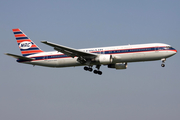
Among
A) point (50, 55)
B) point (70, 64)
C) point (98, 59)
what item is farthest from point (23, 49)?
point (98, 59)

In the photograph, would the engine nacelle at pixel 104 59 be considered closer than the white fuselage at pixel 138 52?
Yes

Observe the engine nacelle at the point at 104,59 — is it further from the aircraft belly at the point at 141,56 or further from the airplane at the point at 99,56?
the aircraft belly at the point at 141,56

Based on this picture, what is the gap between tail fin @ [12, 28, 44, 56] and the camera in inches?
2303

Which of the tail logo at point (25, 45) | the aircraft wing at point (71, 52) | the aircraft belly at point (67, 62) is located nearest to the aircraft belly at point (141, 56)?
the aircraft wing at point (71, 52)

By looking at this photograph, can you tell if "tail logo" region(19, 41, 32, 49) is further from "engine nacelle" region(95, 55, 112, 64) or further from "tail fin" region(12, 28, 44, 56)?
"engine nacelle" region(95, 55, 112, 64)

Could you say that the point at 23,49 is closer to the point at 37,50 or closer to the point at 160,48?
the point at 37,50

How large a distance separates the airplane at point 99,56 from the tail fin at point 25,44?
198 centimetres

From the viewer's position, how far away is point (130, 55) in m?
51.1

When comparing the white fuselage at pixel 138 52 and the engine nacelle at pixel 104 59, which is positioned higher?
the white fuselage at pixel 138 52

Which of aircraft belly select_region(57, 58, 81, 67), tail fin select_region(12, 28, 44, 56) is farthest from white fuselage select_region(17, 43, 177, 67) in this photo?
tail fin select_region(12, 28, 44, 56)

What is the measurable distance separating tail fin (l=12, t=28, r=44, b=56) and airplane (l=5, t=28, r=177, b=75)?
198 centimetres

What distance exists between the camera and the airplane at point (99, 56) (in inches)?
2007

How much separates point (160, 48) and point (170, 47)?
6.13 ft

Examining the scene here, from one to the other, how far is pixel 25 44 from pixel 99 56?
1693 centimetres
